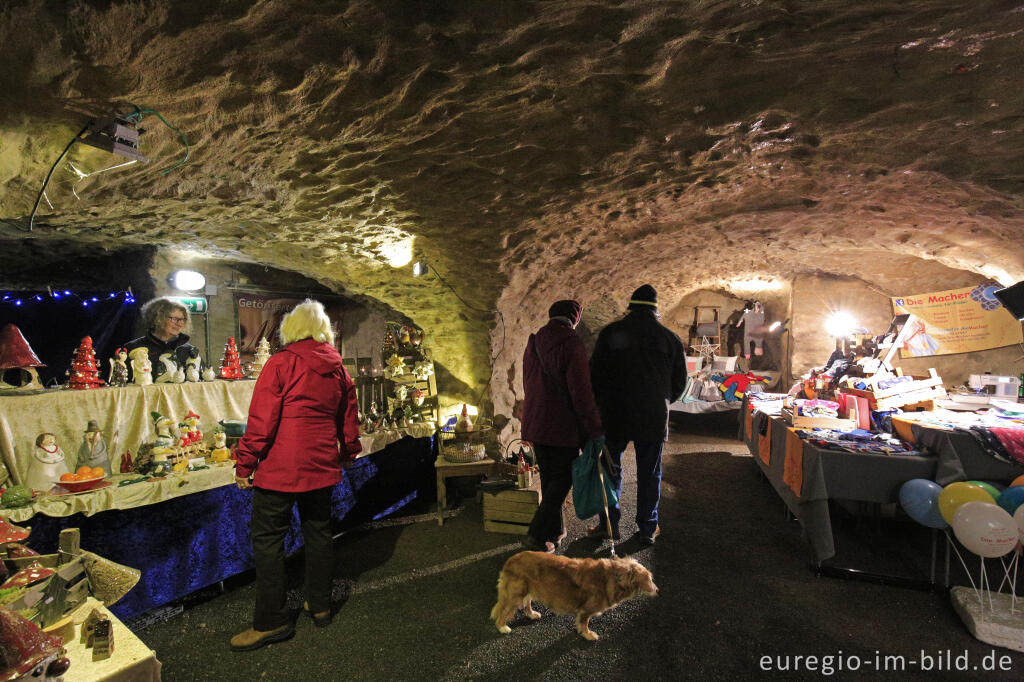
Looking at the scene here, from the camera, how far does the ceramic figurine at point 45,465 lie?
262 cm

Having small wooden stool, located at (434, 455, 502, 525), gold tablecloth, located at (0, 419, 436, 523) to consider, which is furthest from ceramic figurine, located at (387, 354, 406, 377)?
gold tablecloth, located at (0, 419, 436, 523)

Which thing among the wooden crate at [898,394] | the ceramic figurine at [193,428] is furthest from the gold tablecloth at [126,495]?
the wooden crate at [898,394]

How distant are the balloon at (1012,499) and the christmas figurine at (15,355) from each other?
5597 millimetres

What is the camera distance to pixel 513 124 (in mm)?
2709

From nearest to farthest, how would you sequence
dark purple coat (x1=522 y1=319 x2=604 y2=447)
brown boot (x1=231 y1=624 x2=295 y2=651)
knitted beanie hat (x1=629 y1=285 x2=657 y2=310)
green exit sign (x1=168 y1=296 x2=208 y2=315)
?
brown boot (x1=231 y1=624 x2=295 y2=651), dark purple coat (x1=522 y1=319 x2=604 y2=447), knitted beanie hat (x1=629 y1=285 x2=657 y2=310), green exit sign (x1=168 y1=296 x2=208 y2=315)

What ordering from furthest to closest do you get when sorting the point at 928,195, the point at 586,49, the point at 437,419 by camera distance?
the point at 437,419 < the point at 928,195 < the point at 586,49

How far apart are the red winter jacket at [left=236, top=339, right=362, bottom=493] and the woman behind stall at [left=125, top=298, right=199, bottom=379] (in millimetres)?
1343

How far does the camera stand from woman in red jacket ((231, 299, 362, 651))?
8.55 ft

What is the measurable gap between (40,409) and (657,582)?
3.85 meters

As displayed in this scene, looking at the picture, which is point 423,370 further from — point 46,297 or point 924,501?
point 46,297

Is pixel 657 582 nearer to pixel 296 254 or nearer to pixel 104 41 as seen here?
pixel 104 41

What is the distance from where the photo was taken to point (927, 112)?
249 cm

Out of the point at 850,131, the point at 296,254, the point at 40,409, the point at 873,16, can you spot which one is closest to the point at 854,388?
the point at 850,131

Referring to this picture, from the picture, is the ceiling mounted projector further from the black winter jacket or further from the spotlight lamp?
the spotlight lamp
